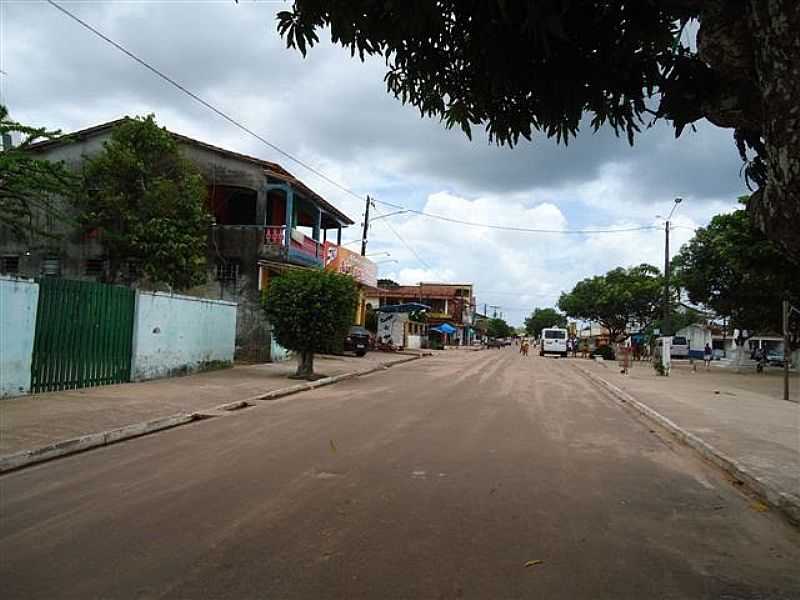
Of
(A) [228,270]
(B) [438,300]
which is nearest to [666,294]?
(A) [228,270]

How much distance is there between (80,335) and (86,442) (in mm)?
5528

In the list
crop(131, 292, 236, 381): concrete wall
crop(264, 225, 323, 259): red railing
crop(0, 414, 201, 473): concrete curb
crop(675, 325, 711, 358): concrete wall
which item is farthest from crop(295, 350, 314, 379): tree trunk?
crop(675, 325, 711, 358): concrete wall

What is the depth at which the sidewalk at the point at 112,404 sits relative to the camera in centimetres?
888

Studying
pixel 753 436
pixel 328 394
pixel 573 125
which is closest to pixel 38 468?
pixel 573 125

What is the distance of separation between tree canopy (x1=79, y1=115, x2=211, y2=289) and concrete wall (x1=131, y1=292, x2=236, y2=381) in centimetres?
275

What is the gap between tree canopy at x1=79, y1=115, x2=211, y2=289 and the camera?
69.5 feet

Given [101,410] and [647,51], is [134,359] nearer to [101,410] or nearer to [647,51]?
[101,410]

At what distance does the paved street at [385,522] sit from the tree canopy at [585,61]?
8.11ft

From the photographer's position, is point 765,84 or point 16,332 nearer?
point 765,84

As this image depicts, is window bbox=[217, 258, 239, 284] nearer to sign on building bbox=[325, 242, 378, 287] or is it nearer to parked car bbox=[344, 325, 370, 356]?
sign on building bbox=[325, 242, 378, 287]

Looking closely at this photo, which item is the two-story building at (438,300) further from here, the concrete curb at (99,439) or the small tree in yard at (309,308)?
the concrete curb at (99,439)

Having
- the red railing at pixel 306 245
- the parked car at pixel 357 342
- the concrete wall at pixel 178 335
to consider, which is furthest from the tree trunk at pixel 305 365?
the parked car at pixel 357 342

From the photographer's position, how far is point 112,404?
11664mm

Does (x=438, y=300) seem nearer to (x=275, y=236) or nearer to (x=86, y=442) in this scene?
(x=275, y=236)
